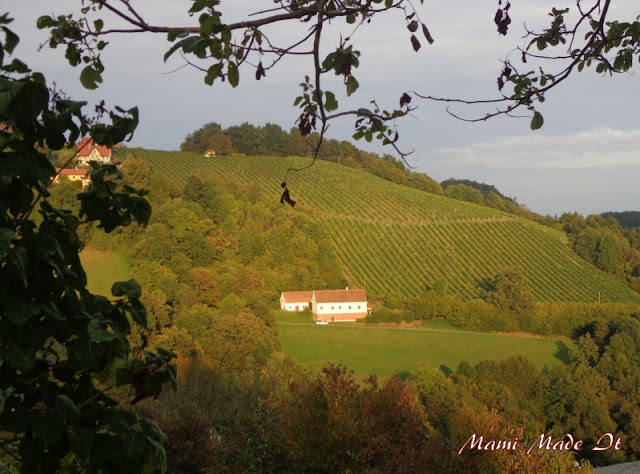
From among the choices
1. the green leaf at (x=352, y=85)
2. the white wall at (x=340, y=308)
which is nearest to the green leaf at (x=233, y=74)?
the green leaf at (x=352, y=85)

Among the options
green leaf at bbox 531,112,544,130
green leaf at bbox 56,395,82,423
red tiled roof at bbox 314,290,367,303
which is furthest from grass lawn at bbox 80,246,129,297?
green leaf at bbox 56,395,82,423

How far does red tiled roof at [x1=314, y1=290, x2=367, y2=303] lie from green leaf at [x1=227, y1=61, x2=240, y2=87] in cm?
4591

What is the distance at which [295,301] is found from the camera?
1964 inches

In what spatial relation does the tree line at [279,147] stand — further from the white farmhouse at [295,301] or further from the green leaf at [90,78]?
the green leaf at [90,78]

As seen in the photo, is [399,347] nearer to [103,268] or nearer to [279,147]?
[103,268]

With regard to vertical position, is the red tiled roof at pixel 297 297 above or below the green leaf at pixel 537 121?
below

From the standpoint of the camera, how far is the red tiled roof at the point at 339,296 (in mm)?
48562

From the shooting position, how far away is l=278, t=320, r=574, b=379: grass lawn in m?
38.0

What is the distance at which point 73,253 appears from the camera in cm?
234

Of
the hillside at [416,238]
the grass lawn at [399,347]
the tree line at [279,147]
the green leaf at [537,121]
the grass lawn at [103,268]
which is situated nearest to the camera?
the green leaf at [537,121]

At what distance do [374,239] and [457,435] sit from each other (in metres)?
51.8

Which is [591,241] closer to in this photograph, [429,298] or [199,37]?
[429,298]

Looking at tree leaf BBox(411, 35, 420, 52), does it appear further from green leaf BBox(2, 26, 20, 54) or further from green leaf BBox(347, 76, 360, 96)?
green leaf BBox(2, 26, 20, 54)

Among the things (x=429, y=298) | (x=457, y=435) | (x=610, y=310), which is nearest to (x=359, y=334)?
(x=429, y=298)
